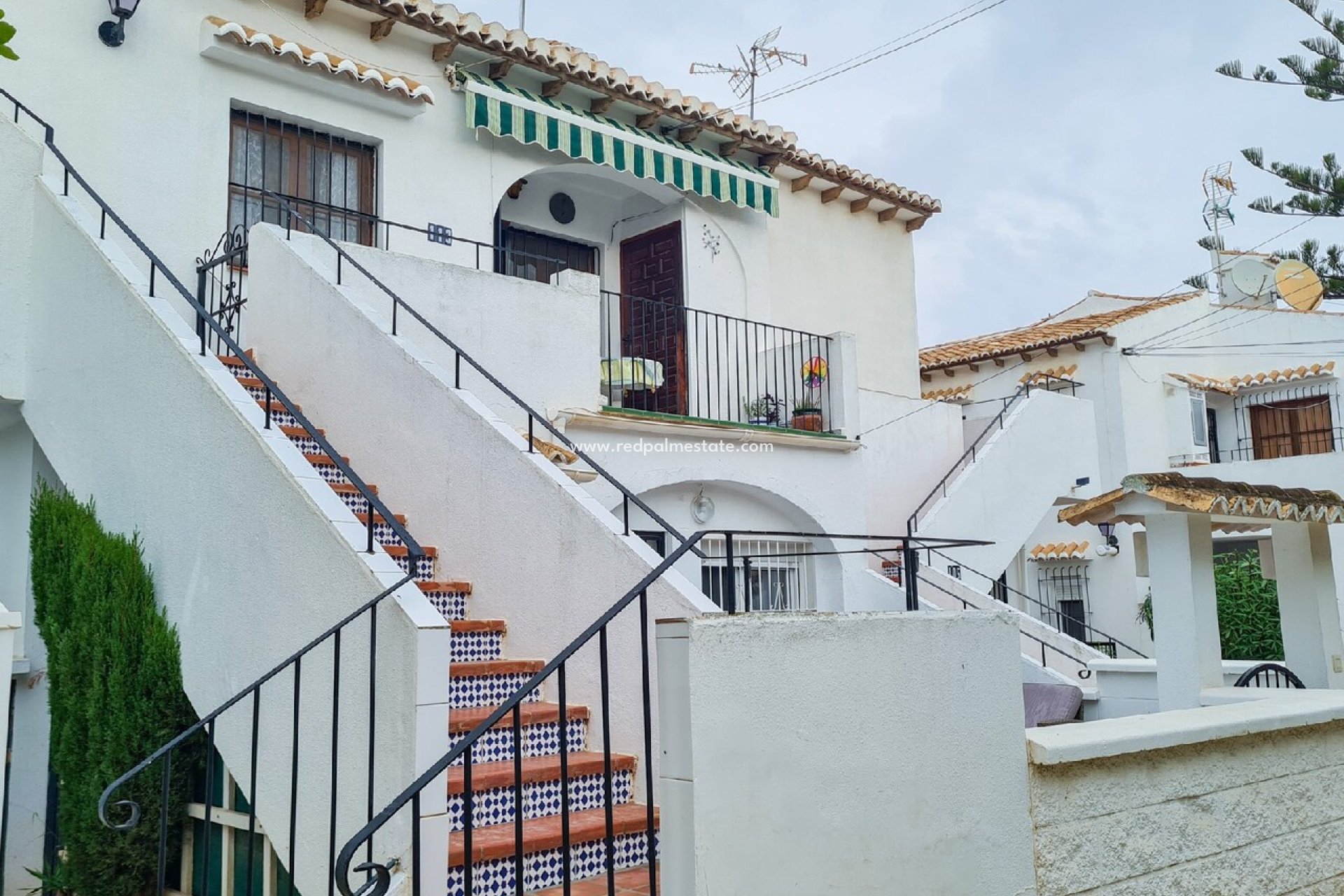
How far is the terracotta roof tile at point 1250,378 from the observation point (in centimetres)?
2111

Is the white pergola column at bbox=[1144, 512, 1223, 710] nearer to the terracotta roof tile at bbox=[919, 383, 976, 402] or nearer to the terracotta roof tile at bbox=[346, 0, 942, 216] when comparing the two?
the terracotta roof tile at bbox=[346, 0, 942, 216]

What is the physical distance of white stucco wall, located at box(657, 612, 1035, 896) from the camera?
3277 mm

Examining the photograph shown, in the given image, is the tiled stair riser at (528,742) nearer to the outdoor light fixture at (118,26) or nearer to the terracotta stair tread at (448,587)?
the terracotta stair tread at (448,587)

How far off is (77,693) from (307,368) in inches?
102

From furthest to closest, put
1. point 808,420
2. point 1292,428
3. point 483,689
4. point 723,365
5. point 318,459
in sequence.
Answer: point 1292,428, point 723,365, point 808,420, point 318,459, point 483,689

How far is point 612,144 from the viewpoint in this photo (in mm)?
10703

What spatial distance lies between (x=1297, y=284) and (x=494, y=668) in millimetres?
20084

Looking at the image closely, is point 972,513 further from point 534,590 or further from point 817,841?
point 817,841

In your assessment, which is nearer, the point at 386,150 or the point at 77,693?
the point at 77,693

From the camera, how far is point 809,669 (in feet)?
11.5

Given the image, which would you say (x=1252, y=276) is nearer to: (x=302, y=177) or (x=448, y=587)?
(x=302, y=177)

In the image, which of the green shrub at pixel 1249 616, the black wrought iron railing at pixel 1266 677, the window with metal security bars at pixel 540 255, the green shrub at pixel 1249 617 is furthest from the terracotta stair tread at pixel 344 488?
the green shrub at pixel 1249 617

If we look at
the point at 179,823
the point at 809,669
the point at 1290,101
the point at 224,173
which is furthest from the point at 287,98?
the point at 1290,101

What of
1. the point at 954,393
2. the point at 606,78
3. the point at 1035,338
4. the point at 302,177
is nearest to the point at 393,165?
the point at 302,177
